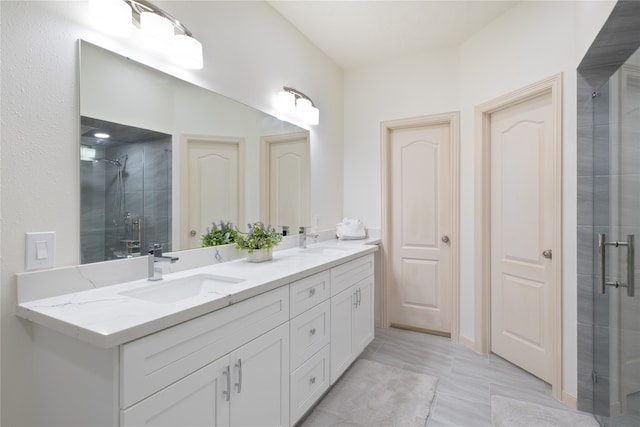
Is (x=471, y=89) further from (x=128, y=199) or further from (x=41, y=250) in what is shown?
(x=41, y=250)

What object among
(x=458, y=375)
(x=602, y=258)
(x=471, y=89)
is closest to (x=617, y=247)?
(x=602, y=258)

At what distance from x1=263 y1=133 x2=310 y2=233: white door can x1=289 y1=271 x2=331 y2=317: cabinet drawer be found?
2.16ft

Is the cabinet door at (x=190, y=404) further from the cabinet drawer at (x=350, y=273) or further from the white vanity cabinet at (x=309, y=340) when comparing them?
the cabinet drawer at (x=350, y=273)

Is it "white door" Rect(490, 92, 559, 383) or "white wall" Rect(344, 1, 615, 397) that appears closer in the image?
"white wall" Rect(344, 1, 615, 397)

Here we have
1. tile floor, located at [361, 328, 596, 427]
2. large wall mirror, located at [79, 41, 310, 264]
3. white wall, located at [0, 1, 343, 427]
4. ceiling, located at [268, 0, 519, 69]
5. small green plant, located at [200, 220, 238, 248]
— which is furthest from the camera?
ceiling, located at [268, 0, 519, 69]

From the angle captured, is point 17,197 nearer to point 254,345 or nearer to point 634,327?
point 254,345

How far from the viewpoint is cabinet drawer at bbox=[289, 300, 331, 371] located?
157 centimetres

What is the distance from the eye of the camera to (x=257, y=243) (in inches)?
72.6

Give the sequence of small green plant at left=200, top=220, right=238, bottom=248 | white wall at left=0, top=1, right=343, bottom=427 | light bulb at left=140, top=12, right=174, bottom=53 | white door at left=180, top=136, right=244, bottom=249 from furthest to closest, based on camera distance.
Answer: small green plant at left=200, top=220, right=238, bottom=248 → white door at left=180, top=136, right=244, bottom=249 → light bulb at left=140, top=12, right=174, bottom=53 → white wall at left=0, top=1, right=343, bottom=427

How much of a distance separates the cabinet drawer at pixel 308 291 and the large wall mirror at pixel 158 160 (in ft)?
2.01

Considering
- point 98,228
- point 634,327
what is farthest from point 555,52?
point 98,228

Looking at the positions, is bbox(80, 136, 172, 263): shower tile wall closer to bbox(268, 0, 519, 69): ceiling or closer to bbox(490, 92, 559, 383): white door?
bbox(268, 0, 519, 69): ceiling

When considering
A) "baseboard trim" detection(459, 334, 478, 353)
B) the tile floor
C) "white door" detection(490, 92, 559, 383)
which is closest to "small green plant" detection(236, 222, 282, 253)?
the tile floor

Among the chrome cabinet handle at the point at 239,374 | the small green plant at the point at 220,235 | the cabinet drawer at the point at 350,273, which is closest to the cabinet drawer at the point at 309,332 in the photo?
the cabinet drawer at the point at 350,273
